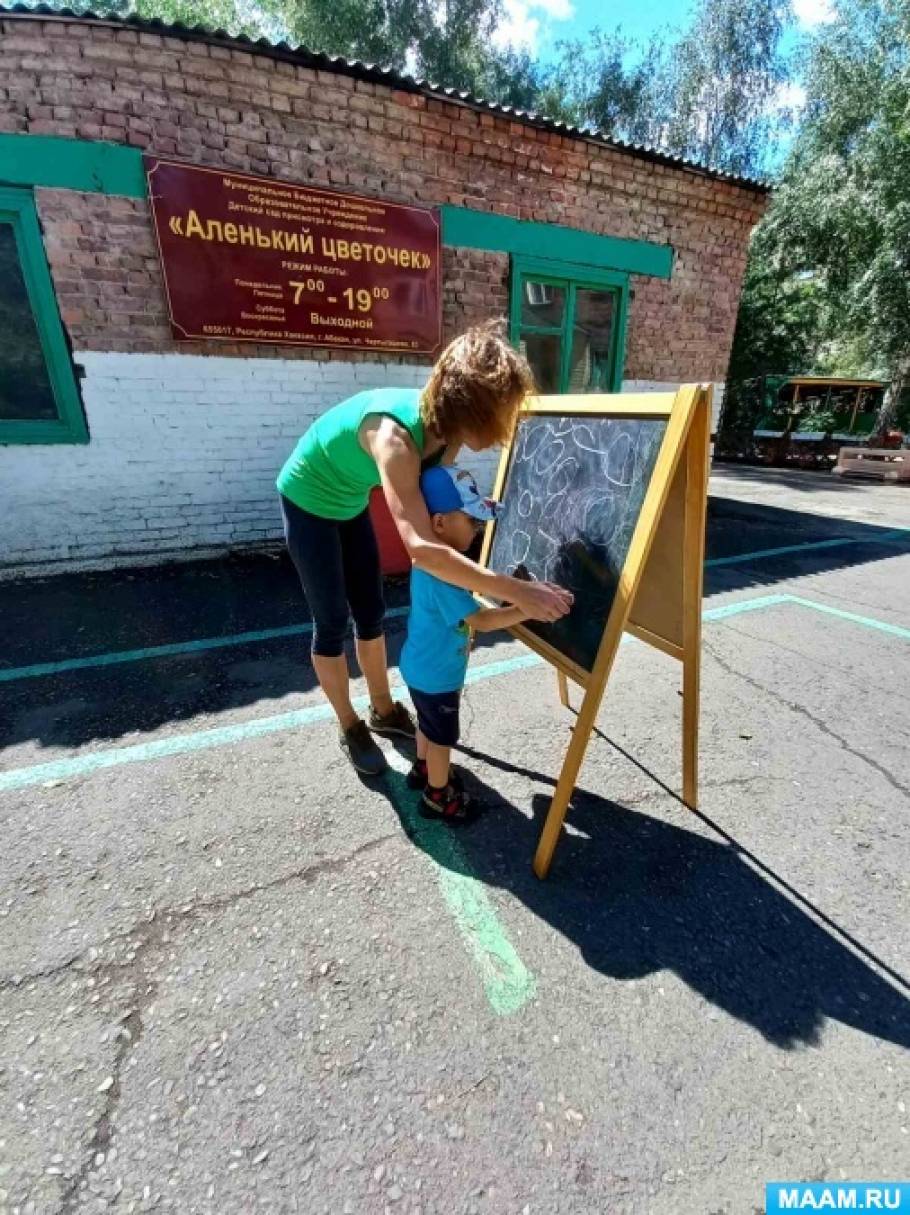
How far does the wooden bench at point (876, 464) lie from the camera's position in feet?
42.8

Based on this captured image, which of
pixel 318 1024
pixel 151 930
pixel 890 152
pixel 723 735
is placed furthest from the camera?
pixel 890 152

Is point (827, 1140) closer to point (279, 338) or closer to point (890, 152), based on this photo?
point (279, 338)

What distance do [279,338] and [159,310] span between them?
990 millimetres

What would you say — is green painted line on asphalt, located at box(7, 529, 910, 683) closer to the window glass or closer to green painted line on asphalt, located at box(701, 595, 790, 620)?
green painted line on asphalt, located at box(701, 595, 790, 620)

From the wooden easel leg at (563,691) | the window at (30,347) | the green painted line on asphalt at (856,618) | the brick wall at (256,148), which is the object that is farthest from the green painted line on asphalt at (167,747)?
the brick wall at (256,148)

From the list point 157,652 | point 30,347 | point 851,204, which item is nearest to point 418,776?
point 157,652

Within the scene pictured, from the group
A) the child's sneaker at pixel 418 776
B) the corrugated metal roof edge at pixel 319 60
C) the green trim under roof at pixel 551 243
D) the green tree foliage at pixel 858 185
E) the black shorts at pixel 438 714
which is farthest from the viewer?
the green tree foliage at pixel 858 185

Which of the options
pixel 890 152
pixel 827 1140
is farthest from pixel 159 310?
pixel 890 152

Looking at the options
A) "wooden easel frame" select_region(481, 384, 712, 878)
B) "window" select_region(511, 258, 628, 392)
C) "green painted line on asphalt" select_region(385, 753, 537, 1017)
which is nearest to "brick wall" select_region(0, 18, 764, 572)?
"window" select_region(511, 258, 628, 392)

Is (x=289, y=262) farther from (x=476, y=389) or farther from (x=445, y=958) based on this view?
(x=445, y=958)

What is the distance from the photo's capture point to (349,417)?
2.01 meters

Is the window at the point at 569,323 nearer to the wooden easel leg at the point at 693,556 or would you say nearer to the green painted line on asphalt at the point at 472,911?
the wooden easel leg at the point at 693,556

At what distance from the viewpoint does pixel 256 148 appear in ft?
16.1

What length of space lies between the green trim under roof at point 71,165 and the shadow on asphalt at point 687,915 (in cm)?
524
